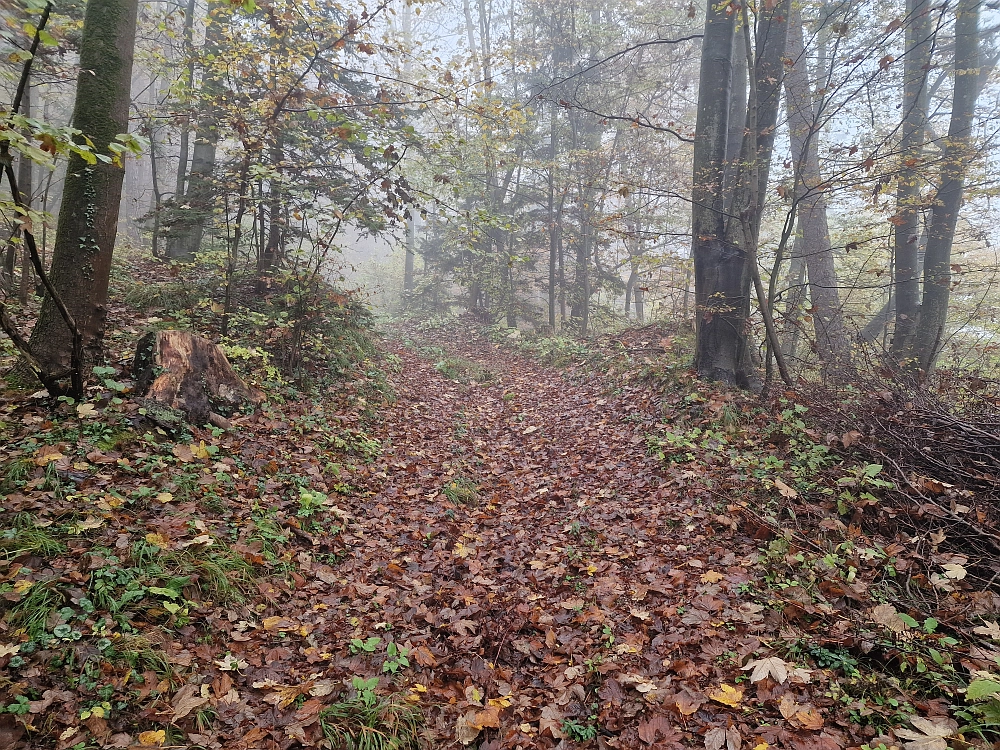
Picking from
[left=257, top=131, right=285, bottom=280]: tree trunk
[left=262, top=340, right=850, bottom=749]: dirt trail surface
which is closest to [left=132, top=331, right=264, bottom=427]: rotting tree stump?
[left=262, top=340, right=850, bottom=749]: dirt trail surface

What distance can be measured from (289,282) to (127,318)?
8.01ft

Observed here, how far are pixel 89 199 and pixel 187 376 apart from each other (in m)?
2.16

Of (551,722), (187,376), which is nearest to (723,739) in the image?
(551,722)

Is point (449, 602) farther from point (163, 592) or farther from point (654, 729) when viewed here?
point (163, 592)

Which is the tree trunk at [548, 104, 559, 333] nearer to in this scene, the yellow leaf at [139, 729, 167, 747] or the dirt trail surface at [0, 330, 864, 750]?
the dirt trail surface at [0, 330, 864, 750]

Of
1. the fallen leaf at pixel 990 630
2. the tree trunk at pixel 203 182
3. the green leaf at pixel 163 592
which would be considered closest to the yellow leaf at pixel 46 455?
the green leaf at pixel 163 592

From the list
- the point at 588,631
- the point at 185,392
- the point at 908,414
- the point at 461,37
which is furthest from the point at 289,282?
the point at 461,37

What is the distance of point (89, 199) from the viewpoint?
5441 mm

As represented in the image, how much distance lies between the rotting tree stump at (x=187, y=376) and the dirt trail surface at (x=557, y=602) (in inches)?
82.0

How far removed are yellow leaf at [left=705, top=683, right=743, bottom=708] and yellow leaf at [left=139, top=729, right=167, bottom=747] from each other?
3252 mm

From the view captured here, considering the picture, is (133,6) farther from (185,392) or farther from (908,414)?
(908,414)

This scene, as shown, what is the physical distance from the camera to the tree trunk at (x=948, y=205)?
29.7ft

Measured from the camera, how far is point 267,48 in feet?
26.5

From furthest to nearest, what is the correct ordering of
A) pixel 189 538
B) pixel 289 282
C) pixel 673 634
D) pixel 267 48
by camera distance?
pixel 289 282 < pixel 267 48 < pixel 189 538 < pixel 673 634
